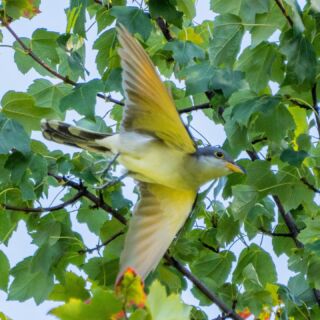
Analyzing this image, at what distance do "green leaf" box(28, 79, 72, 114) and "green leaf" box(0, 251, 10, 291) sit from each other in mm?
736

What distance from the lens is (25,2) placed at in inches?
166

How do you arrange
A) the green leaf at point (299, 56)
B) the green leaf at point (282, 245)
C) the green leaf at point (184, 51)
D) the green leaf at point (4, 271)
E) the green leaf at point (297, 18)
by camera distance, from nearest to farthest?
the green leaf at point (297, 18) < the green leaf at point (299, 56) < the green leaf at point (184, 51) < the green leaf at point (4, 271) < the green leaf at point (282, 245)

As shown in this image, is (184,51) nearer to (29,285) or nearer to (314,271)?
(314,271)

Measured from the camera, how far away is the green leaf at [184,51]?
14.4ft

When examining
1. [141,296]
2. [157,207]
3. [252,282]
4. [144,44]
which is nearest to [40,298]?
[157,207]

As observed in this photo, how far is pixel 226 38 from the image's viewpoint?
13.2ft

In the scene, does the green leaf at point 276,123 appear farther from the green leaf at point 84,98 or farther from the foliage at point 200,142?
the green leaf at point 84,98

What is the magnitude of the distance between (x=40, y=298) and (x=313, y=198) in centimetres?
127

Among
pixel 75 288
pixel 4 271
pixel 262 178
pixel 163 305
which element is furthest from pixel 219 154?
pixel 163 305

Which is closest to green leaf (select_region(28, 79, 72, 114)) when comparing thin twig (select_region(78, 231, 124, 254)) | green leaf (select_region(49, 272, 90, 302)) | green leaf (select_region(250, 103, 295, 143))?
thin twig (select_region(78, 231, 124, 254))

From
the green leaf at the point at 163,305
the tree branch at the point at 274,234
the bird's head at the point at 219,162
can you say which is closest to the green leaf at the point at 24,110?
the bird's head at the point at 219,162

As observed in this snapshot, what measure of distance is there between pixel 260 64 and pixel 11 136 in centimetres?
104

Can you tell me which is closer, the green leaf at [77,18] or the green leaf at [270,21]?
the green leaf at [270,21]

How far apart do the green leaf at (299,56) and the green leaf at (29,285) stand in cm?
147
